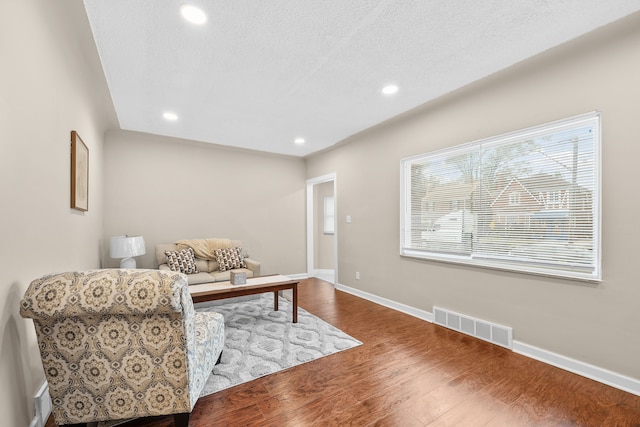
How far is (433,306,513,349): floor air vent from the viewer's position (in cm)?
261

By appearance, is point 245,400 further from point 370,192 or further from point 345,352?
point 370,192

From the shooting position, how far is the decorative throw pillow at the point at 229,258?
14.1 feet

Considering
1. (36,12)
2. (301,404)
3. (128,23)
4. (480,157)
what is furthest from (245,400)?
(480,157)

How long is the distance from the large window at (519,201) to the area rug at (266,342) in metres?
1.59

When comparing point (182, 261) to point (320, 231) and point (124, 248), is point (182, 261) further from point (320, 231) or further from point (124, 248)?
point (320, 231)

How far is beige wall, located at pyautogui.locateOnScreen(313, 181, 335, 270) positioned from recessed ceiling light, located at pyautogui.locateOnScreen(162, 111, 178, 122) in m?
3.48

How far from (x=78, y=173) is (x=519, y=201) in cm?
404

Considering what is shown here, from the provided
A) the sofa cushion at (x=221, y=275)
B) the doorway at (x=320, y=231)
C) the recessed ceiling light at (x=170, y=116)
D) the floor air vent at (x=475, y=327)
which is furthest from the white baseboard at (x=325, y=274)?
the recessed ceiling light at (x=170, y=116)

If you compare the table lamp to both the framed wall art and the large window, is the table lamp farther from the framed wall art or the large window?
the large window

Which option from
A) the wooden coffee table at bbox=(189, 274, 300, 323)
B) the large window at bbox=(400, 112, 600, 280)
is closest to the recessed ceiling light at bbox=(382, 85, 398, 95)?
the large window at bbox=(400, 112, 600, 280)

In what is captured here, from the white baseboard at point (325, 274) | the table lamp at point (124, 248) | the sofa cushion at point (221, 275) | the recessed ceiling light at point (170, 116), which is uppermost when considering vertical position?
the recessed ceiling light at point (170, 116)

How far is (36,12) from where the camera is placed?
58.0 inches

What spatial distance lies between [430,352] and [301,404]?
1.38 meters

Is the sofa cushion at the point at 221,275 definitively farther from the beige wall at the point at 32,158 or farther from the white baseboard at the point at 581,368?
the white baseboard at the point at 581,368
